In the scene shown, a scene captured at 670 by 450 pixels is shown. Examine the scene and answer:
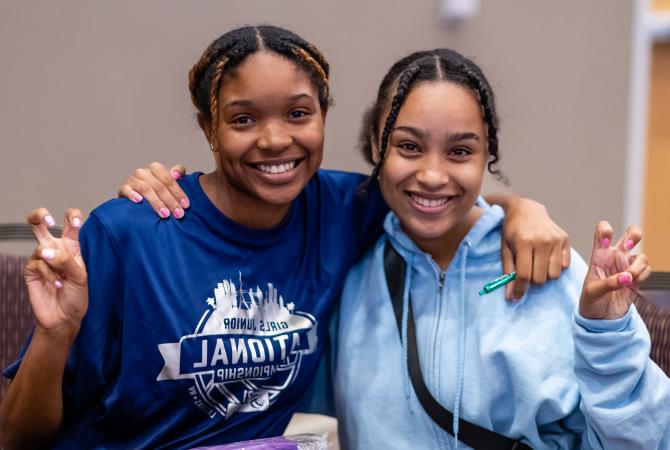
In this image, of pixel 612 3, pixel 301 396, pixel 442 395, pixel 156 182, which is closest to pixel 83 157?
pixel 156 182

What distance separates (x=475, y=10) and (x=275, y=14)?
0.70 m

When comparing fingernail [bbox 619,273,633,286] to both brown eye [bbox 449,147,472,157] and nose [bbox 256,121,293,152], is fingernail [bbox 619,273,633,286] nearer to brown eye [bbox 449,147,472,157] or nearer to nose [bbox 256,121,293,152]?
brown eye [bbox 449,147,472,157]

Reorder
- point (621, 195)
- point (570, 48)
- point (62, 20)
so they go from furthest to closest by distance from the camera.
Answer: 1. point (621, 195)
2. point (570, 48)
3. point (62, 20)

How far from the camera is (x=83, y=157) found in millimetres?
2021

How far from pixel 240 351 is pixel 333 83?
4.12ft

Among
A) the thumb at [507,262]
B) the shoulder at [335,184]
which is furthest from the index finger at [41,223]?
the thumb at [507,262]

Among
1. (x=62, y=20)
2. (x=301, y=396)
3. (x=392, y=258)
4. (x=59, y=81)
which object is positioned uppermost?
(x=62, y=20)

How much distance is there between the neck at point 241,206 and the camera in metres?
1.32

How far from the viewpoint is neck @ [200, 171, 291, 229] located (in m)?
1.32

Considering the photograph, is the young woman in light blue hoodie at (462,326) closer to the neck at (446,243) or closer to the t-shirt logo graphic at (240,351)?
the neck at (446,243)

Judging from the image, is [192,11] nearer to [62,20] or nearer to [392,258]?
[62,20]

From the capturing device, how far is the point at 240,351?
1.26 metres

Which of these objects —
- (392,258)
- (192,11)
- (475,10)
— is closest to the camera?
(392,258)

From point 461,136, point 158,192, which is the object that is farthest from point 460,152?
point 158,192
